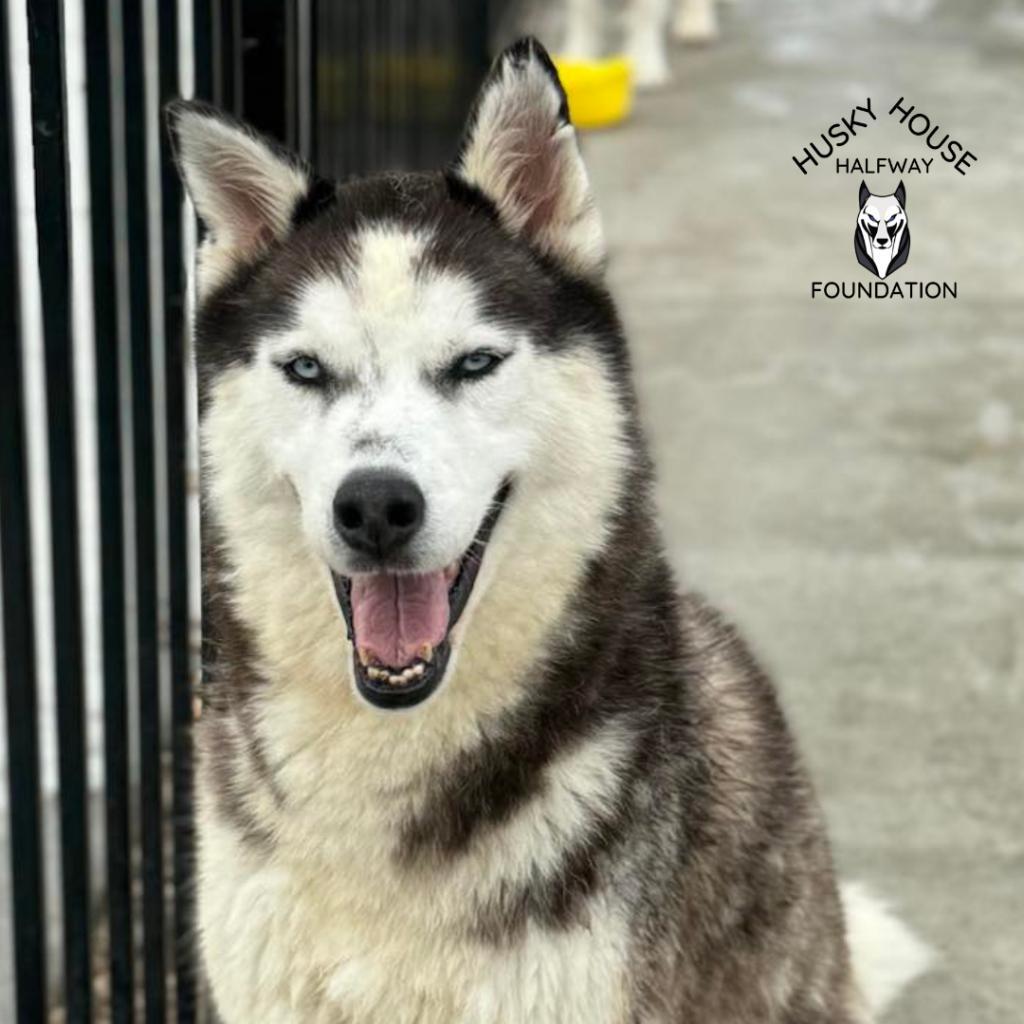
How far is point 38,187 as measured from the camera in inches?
114

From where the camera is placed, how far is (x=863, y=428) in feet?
20.1

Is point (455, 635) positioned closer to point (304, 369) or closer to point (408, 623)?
point (408, 623)

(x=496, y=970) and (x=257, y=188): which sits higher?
(x=257, y=188)

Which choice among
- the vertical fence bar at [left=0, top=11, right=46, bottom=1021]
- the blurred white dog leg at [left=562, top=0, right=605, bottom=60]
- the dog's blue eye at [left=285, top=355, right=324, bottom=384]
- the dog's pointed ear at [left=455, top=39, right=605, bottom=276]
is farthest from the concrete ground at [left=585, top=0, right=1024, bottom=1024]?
the dog's blue eye at [left=285, top=355, right=324, bottom=384]

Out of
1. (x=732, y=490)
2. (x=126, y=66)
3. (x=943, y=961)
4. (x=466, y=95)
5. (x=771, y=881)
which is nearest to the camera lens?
(x=771, y=881)

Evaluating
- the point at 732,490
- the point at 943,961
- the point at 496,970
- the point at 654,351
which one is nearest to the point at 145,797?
the point at 496,970

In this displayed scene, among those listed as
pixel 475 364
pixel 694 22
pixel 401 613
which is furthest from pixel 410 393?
pixel 694 22

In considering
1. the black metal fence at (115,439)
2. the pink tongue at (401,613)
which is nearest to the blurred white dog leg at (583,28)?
the black metal fence at (115,439)

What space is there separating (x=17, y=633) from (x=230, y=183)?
1000 mm

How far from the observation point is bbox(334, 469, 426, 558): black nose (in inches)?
90.1

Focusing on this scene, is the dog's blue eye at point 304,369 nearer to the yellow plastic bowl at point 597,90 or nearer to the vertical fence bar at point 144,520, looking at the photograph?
the vertical fence bar at point 144,520

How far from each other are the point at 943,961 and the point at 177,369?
195 cm

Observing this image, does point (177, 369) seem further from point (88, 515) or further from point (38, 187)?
point (88, 515)

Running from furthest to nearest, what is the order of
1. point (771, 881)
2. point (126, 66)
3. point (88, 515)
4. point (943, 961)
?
point (88, 515)
point (943, 961)
point (126, 66)
point (771, 881)
